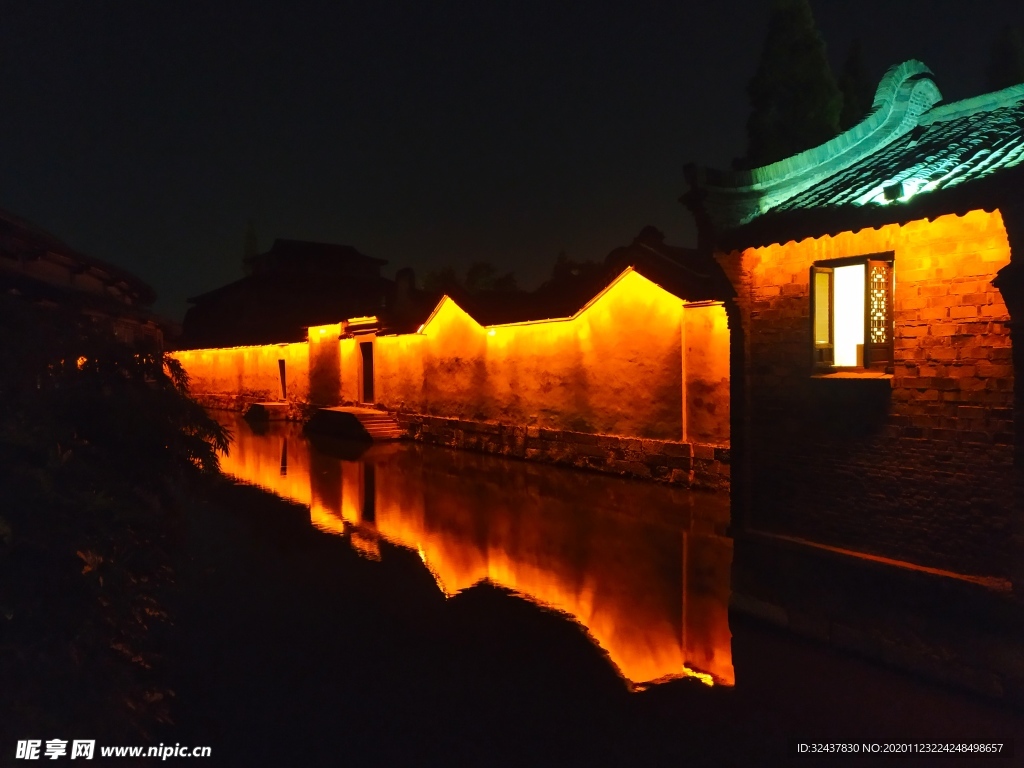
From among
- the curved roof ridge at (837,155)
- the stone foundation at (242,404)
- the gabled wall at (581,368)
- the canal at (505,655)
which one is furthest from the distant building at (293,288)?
the curved roof ridge at (837,155)

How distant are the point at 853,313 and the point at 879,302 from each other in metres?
0.25

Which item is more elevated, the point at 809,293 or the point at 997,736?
the point at 809,293

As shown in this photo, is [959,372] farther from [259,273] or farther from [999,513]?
[259,273]

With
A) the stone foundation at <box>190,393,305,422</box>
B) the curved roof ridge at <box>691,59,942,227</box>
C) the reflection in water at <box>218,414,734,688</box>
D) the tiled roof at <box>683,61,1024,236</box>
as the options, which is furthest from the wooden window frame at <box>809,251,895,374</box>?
the stone foundation at <box>190,393,305,422</box>

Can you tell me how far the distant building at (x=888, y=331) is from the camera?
5406mm

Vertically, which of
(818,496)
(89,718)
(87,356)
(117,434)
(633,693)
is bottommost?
(633,693)

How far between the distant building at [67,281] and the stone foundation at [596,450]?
28.5 feet

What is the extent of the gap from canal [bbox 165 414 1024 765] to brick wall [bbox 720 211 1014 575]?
1.17m

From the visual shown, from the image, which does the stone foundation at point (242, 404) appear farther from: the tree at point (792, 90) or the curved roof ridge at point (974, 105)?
the curved roof ridge at point (974, 105)

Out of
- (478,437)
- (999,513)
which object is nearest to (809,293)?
(999,513)

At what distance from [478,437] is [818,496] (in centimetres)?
1395

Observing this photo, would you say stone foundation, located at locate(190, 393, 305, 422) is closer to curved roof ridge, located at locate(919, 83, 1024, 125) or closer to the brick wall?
the brick wall

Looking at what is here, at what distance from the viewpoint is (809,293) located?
21.5ft

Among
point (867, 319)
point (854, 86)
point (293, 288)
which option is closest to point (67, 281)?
point (867, 319)
